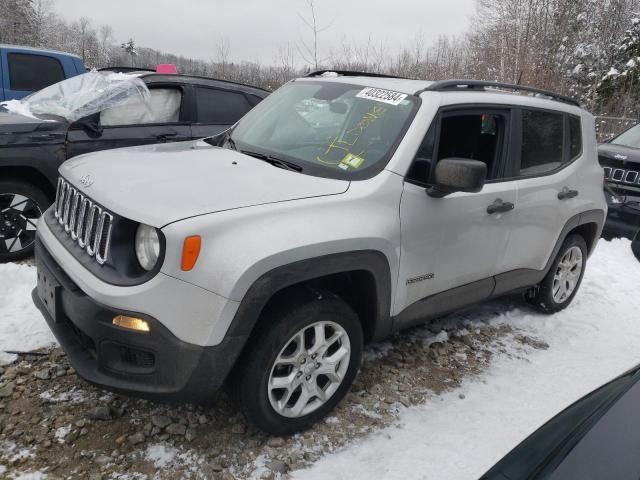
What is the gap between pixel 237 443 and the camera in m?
2.47

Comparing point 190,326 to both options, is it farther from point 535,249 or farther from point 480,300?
point 535,249

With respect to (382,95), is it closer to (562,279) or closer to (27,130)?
(562,279)

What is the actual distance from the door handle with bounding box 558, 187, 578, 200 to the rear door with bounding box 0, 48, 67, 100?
23.1 ft

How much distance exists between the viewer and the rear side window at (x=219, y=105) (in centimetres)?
534

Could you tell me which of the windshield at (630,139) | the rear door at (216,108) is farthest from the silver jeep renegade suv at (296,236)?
the windshield at (630,139)

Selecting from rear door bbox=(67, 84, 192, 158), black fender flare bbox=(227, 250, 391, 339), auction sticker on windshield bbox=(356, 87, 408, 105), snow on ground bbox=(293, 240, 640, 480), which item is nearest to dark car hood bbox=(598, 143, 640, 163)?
snow on ground bbox=(293, 240, 640, 480)

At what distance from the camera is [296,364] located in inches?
95.6

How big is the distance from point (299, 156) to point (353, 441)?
1577 mm

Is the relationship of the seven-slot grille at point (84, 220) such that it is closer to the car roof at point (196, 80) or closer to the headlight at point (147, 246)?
the headlight at point (147, 246)

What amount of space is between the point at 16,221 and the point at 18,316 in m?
1.22

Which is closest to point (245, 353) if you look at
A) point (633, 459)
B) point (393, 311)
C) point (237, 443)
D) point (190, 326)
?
point (190, 326)

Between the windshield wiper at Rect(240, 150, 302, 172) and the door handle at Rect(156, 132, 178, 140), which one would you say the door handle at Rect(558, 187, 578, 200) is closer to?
the windshield wiper at Rect(240, 150, 302, 172)

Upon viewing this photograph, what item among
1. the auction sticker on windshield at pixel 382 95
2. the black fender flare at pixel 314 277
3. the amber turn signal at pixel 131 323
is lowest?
the amber turn signal at pixel 131 323

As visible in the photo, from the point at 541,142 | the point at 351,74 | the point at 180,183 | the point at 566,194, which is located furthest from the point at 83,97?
the point at 566,194
